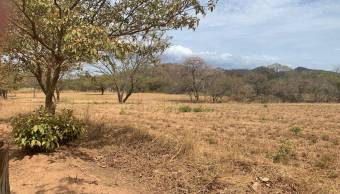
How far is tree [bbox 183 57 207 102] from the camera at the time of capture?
5412 centimetres

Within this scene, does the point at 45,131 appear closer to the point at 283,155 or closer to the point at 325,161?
the point at 283,155

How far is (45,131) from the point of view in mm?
9016

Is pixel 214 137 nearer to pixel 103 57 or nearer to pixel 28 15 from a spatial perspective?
pixel 103 57

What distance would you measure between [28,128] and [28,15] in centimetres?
230

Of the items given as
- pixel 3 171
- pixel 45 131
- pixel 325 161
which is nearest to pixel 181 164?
pixel 325 161

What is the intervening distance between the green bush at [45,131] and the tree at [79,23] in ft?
2.83

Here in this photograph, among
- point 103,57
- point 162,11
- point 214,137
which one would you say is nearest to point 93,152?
point 103,57

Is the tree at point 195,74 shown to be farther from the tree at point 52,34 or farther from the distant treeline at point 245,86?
the tree at point 52,34

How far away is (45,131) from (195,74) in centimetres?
4640

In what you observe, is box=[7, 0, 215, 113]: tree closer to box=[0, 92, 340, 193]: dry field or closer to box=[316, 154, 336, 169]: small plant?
box=[0, 92, 340, 193]: dry field

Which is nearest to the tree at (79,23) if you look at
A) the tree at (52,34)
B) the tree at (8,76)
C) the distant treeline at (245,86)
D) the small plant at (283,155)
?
the tree at (52,34)

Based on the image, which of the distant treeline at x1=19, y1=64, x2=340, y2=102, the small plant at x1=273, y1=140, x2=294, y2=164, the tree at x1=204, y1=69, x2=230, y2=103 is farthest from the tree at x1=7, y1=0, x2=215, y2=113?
the tree at x1=204, y1=69, x2=230, y2=103

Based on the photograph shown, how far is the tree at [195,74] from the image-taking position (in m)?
54.1

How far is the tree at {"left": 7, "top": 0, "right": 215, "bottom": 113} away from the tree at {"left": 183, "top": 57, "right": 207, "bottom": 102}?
42691 millimetres
